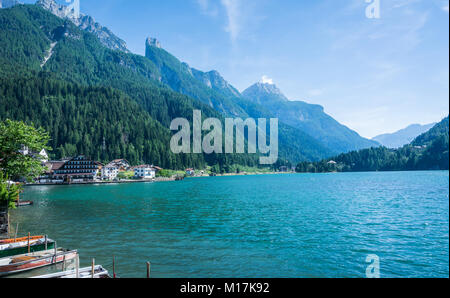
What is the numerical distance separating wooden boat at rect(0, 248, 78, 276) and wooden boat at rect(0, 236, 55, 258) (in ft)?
3.85

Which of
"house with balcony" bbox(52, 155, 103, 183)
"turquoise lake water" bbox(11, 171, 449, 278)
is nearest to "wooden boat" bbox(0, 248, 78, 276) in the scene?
"turquoise lake water" bbox(11, 171, 449, 278)

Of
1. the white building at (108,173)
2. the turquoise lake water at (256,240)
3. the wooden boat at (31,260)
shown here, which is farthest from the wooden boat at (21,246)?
the white building at (108,173)

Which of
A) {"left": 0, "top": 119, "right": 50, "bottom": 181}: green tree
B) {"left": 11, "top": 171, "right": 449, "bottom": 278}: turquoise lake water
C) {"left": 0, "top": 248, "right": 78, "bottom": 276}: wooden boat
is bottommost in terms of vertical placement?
{"left": 11, "top": 171, "right": 449, "bottom": 278}: turquoise lake water

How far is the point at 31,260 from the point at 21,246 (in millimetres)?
4226

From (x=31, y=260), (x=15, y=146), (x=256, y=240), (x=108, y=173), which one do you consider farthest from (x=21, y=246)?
(x=108, y=173)

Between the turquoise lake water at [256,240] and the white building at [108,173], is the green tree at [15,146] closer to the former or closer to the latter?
the turquoise lake water at [256,240]

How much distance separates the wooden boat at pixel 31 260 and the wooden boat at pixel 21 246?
46.2 inches

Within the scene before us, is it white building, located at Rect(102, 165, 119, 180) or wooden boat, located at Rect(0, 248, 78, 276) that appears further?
white building, located at Rect(102, 165, 119, 180)

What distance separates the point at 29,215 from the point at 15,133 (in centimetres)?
1620

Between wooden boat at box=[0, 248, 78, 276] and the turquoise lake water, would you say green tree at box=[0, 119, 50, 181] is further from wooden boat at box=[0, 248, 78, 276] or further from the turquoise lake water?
wooden boat at box=[0, 248, 78, 276]

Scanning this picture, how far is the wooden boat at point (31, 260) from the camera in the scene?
21.4 metres

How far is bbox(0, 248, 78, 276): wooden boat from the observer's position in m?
21.4
